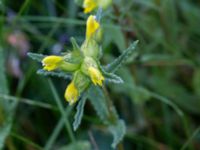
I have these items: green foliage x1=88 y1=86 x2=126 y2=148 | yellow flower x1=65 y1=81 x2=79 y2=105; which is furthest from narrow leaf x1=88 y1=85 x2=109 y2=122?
yellow flower x1=65 y1=81 x2=79 y2=105

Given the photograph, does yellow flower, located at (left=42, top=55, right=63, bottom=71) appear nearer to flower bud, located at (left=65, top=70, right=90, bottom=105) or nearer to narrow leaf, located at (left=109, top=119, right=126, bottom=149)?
flower bud, located at (left=65, top=70, right=90, bottom=105)

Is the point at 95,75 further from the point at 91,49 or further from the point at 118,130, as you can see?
the point at 118,130

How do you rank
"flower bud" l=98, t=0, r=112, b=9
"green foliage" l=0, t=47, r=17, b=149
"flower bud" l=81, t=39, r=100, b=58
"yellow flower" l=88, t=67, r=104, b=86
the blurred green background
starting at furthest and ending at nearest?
1. the blurred green background
2. "green foliage" l=0, t=47, r=17, b=149
3. "flower bud" l=98, t=0, r=112, b=9
4. "flower bud" l=81, t=39, r=100, b=58
5. "yellow flower" l=88, t=67, r=104, b=86

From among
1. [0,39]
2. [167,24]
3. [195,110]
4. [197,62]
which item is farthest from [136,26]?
[0,39]

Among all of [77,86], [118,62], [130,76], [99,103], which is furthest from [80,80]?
[130,76]

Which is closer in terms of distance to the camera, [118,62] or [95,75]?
[95,75]

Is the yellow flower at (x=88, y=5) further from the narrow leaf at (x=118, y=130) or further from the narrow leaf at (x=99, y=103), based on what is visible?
the narrow leaf at (x=118, y=130)

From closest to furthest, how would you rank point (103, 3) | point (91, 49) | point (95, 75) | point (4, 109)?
point (95, 75) < point (91, 49) < point (103, 3) < point (4, 109)
